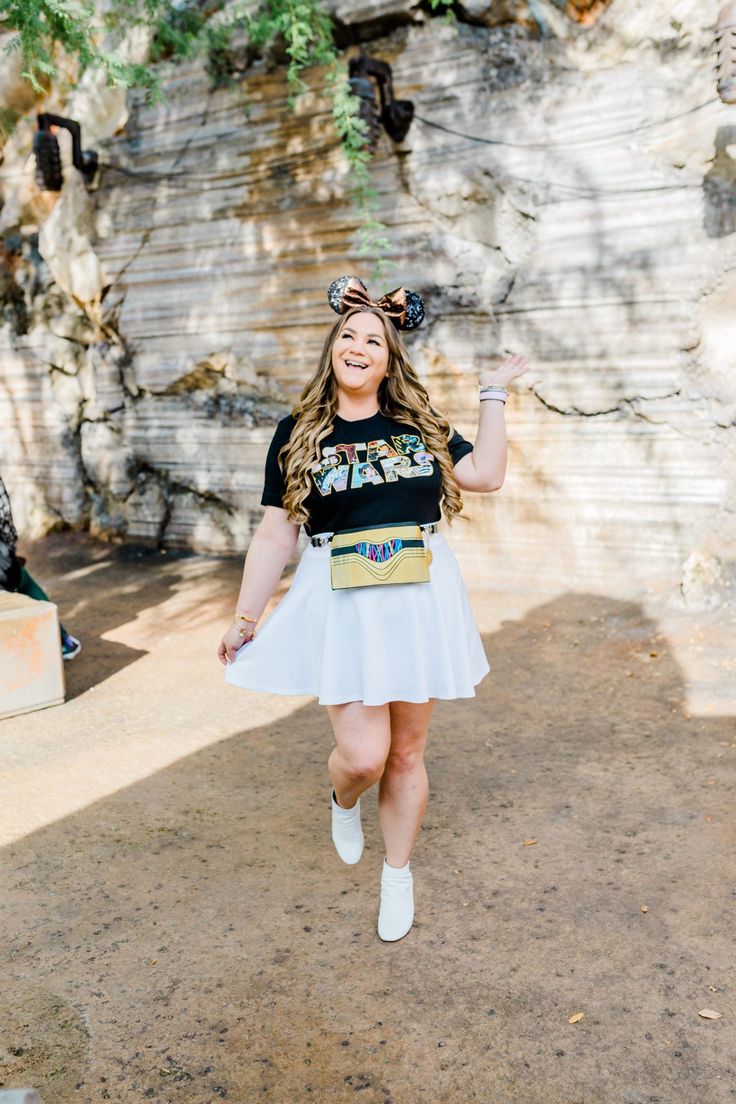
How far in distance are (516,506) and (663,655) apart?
6.25ft

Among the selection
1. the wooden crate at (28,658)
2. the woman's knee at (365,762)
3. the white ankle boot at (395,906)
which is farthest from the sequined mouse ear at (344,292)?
the wooden crate at (28,658)

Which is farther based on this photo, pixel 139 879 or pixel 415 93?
pixel 415 93

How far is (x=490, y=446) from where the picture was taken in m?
2.70

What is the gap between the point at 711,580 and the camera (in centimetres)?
594

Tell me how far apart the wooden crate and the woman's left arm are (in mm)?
2882

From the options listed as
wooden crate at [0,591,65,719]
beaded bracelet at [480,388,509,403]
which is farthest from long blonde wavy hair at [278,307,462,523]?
wooden crate at [0,591,65,719]

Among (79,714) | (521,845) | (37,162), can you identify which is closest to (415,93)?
(37,162)

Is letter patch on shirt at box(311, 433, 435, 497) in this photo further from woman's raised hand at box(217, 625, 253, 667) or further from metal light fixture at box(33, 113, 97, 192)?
metal light fixture at box(33, 113, 97, 192)

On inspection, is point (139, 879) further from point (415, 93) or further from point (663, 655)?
point (415, 93)

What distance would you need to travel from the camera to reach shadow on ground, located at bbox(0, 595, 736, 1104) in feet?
7.43

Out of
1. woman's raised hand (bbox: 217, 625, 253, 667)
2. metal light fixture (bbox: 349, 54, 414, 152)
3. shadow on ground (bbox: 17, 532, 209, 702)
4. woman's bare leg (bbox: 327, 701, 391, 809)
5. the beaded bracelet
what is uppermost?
metal light fixture (bbox: 349, 54, 414, 152)

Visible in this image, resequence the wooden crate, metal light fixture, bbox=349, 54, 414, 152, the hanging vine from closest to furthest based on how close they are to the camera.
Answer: the wooden crate
the hanging vine
metal light fixture, bbox=349, 54, 414, 152

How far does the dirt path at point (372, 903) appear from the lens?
2.28 meters

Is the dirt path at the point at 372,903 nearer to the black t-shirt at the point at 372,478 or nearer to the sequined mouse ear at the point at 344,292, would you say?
the black t-shirt at the point at 372,478
